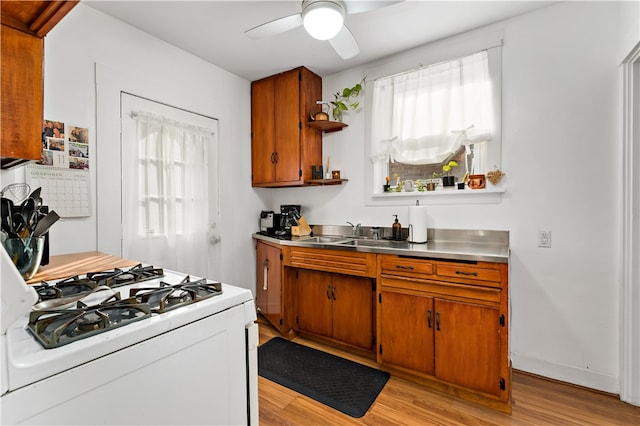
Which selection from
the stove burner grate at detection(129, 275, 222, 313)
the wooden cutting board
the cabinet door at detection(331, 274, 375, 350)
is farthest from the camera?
the cabinet door at detection(331, 274, 375, 350)

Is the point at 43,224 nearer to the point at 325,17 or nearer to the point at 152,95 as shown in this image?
the point at 152,95

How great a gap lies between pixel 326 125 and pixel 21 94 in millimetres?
2358

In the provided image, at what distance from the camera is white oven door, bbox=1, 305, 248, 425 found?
61cm

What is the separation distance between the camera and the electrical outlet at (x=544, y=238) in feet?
7.00

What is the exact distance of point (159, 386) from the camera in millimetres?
795

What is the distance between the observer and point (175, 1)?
2.02m

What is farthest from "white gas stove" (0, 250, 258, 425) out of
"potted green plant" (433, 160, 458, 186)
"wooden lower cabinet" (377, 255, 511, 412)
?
"potted green plant" (433, 160, 458, 186)

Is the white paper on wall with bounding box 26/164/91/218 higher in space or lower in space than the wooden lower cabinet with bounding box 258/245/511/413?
higher

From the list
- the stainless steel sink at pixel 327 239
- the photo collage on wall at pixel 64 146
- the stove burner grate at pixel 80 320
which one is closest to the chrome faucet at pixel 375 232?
the stainless steel sink at pixel 327 239

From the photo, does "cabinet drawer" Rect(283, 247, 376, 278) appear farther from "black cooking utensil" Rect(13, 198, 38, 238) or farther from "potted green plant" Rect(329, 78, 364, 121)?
"black cooking utensil" Rect(13, 198, 38, 238)

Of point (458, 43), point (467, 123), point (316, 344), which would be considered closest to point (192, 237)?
point (316, 344)

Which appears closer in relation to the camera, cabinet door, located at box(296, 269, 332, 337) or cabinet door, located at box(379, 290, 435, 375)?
cabinet door, located at box(379, 290, 435, 375)

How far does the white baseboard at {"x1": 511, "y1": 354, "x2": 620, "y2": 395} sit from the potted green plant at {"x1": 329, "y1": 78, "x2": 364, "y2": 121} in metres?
2.54

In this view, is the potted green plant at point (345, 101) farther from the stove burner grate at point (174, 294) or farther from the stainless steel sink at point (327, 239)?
the stove burner grate at point (174, 294)
